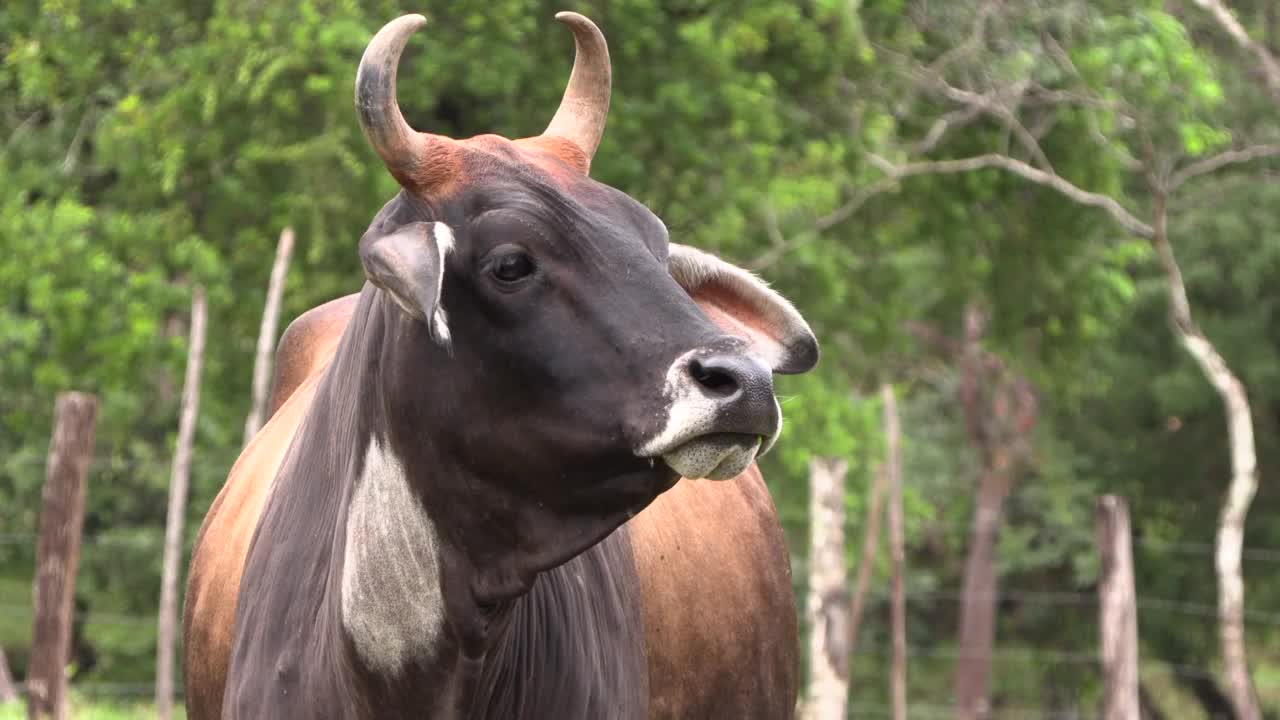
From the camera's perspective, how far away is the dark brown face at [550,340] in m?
3.05

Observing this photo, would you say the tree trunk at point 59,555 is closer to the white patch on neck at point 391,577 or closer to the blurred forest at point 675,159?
the blurred forest at point 675,159

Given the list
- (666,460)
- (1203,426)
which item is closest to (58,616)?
(666,460)

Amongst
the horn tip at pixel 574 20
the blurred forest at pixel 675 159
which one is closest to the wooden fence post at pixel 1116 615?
the blurred forest at pixel 675 159

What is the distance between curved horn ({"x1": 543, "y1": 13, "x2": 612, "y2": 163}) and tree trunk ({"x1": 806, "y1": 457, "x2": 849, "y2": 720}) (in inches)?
334

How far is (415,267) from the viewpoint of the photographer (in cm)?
A: 311

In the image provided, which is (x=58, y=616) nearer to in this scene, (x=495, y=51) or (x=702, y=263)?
(x=495, y=51)

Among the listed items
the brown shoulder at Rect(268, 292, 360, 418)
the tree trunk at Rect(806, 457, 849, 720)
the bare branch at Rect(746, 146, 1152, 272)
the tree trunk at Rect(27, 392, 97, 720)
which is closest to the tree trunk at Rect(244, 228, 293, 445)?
the tree trunk at Rect(27, 392, 97, 720)

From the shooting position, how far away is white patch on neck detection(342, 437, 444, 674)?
336 centimetres

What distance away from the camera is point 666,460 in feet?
10.2

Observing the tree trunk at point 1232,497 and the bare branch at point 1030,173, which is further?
the tree trunk at point 1232,497

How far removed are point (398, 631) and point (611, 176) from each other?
9501mm

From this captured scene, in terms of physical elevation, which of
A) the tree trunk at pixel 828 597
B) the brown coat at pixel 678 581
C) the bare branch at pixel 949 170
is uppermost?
the brown coat at pixel 678 581

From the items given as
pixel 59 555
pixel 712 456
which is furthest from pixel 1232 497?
pixel 712 456

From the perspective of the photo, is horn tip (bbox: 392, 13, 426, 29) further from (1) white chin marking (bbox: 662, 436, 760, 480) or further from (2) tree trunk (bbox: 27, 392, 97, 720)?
(2) tree trunk (bbox: 27, 392, 97, 720)
